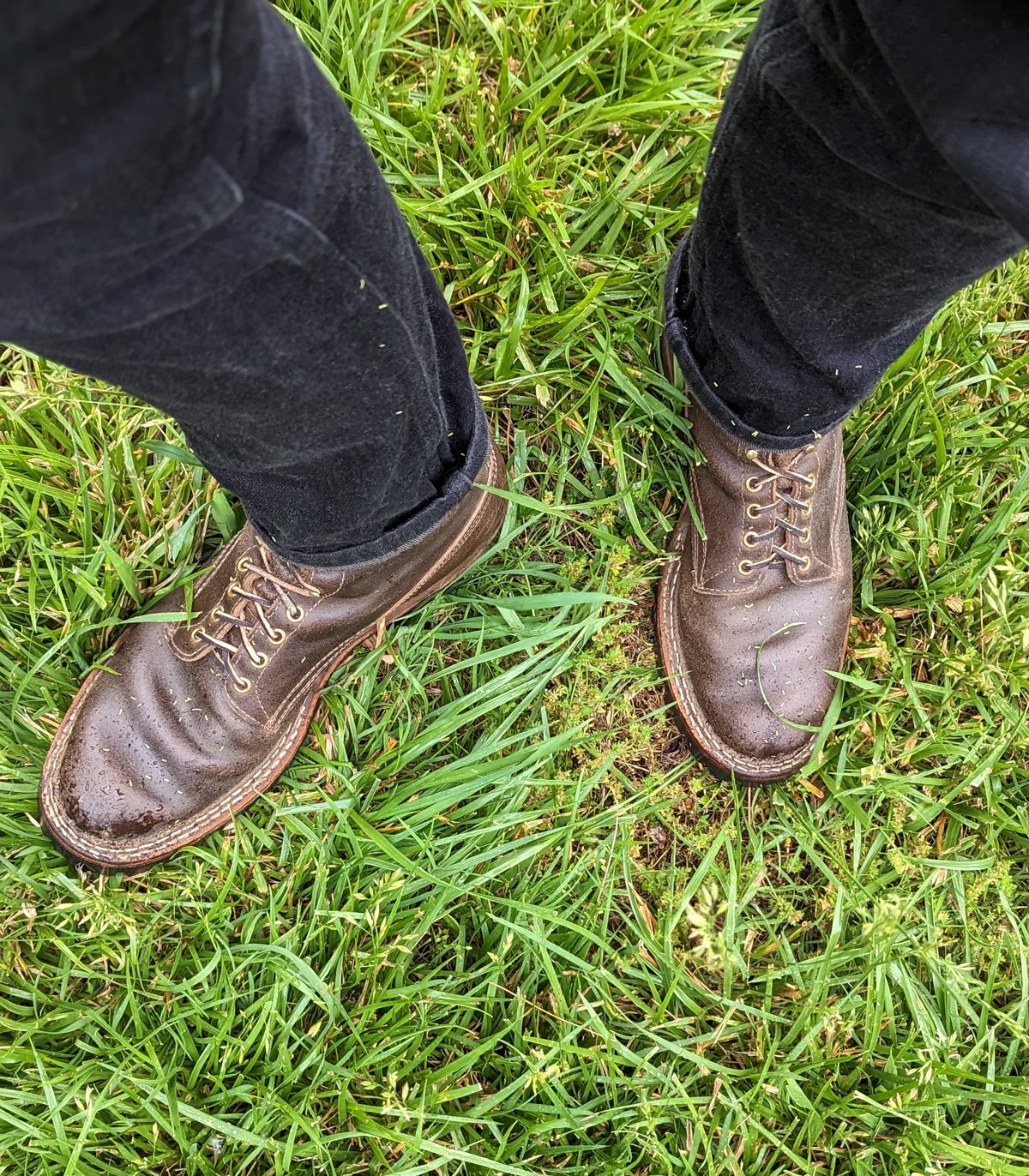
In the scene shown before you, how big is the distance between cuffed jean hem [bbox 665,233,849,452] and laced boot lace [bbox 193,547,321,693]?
2.09 ft

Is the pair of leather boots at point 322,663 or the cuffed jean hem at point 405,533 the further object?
the pair of leather boots at point 322,663

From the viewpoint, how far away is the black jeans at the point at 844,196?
60 centimetres

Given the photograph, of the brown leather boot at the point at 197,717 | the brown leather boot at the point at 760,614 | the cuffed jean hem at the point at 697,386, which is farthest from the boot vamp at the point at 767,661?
the brown leather boot at the point at 197,717

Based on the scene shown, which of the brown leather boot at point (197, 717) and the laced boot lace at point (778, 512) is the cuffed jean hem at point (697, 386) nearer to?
the laced boot lace at point (778, 512)

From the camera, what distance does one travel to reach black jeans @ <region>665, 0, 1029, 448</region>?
0.60 metres

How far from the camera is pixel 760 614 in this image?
1325mm

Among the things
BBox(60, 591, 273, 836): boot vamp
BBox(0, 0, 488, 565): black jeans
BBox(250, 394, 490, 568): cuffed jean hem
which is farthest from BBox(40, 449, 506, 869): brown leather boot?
BBox(0, 0, 488, 565): black jeans

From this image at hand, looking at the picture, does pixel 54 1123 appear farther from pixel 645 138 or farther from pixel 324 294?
pixel 645 138

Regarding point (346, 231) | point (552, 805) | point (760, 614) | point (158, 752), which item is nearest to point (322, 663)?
point (158, 752)

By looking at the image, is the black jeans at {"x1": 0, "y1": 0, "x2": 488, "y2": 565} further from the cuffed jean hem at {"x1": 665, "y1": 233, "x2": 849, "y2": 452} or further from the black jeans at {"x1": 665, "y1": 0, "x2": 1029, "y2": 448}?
the cuffed jean hem at {"x1": 665, "y1": 233, "x2": 849, "y2": 452}

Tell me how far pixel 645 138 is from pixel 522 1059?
4.88 ft

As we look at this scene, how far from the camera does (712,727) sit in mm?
1346

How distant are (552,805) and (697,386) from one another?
2.20 ft

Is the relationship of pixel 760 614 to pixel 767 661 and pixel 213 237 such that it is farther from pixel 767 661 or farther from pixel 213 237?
pixel 213 237
